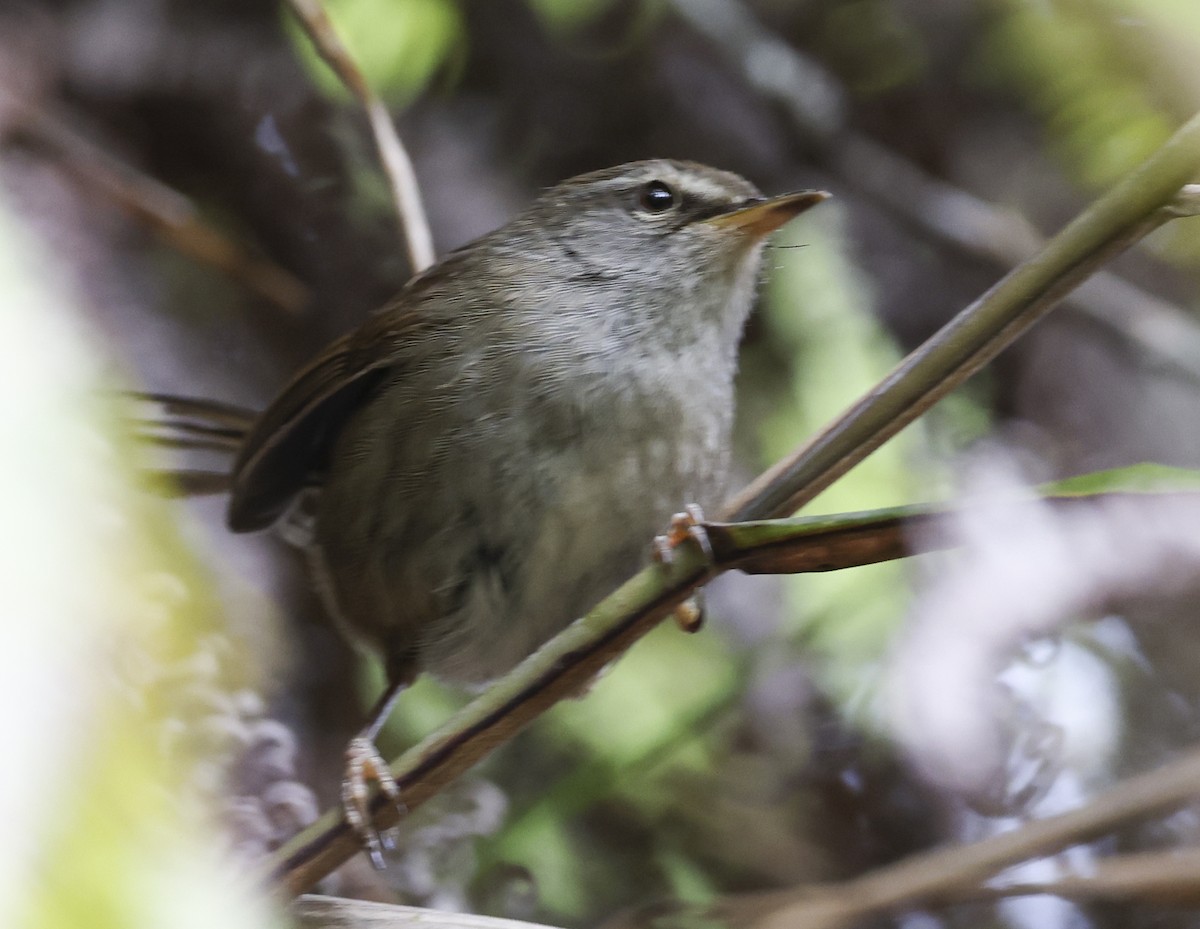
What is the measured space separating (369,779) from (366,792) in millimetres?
52

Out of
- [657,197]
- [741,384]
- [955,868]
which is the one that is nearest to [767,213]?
[657,197]

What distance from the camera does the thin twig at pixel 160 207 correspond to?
51.6 inches

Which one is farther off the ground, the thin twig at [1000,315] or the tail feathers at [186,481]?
the tail feathers at [186,481]

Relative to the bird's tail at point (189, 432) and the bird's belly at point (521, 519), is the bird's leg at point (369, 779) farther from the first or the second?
the bird's tail at point (189, 432)

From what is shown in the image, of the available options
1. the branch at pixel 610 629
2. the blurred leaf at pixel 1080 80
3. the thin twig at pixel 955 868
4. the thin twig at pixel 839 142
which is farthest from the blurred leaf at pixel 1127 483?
the thin twig at pixel 839 142

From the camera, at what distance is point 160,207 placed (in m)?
1.37

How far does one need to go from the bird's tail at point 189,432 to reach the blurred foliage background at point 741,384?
0.09ft

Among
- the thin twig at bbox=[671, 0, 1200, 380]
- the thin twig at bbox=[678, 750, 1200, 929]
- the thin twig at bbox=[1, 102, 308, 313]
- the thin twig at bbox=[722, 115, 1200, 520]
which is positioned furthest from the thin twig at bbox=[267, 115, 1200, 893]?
the thin twig at bbox=[1, 102, 308, 313]

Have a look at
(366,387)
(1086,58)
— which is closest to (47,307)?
(366,387)

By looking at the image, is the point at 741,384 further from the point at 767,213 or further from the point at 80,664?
the point at 80,664

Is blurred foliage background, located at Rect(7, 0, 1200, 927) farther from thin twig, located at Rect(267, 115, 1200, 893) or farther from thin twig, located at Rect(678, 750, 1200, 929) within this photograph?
thin twig, located at Rect(267, 115, 1200, 893)

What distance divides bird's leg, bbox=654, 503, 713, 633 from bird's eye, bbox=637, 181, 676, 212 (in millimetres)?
377

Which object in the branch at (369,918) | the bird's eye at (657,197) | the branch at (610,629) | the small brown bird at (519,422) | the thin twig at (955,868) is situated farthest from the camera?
the bird's eye at (657,197)

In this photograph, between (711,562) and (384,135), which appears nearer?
(711,562)
